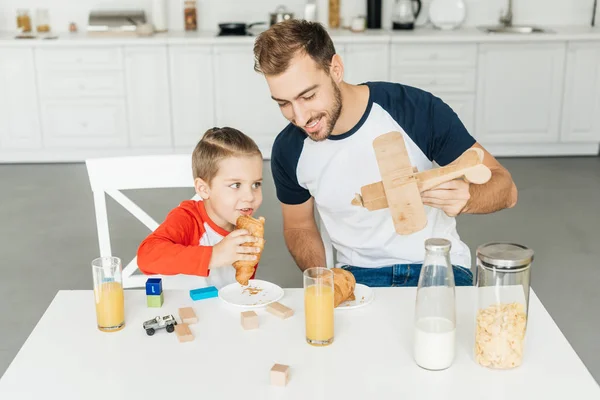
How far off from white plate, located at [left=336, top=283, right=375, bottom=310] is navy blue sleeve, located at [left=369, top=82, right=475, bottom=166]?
0.51 meters

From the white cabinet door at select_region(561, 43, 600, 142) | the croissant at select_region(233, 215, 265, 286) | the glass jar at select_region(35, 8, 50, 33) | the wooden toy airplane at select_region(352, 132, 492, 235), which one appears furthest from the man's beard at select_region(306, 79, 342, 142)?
the glass jar at select_region(35, 8, 50, 33)

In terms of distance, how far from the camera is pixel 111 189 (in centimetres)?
198

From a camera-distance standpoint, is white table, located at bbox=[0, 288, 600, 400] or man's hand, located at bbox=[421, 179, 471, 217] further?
man's hand, located at bbox=[421, 179, 471, 217]

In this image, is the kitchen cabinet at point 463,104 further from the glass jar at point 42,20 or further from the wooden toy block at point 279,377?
the wooden toy block at point 279,377

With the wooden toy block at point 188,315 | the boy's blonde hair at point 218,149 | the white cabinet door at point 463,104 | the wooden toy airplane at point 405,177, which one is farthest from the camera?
the white cabinet door at point 463,104

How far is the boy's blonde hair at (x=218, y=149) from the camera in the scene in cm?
185

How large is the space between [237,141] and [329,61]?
0.99 feet

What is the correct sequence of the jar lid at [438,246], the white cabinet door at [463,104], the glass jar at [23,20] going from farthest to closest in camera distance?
the glass jar at [23,20] < the white cabinet door at [463,104] < the jar lid at [438,246]

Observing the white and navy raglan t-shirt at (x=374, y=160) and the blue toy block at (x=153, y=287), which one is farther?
the white and navy raglan t-shirt at (x=374, y=160)

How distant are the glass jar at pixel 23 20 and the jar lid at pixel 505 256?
4.48 m

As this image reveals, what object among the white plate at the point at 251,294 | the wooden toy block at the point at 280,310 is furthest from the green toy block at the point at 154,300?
the wooden toy block at the point at 280,310

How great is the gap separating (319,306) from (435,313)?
205mm

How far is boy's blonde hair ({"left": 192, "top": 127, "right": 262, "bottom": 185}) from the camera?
1854 millimetres

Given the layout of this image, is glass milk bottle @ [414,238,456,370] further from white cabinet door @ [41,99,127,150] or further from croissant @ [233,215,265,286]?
white cabinet door @ [41,99,127,150]
